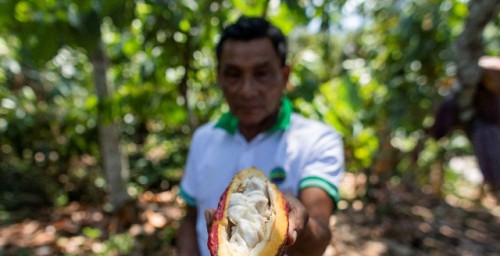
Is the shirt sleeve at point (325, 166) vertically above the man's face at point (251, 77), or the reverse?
the man's face at point (251, 77)

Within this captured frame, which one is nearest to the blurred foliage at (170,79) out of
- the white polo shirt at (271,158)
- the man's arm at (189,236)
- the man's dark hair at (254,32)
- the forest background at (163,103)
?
the forest background at (163,103)

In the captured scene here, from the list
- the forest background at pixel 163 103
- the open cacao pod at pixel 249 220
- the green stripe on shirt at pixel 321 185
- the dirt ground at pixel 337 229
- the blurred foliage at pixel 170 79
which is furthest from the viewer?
the dirt ground at pixel 337 229

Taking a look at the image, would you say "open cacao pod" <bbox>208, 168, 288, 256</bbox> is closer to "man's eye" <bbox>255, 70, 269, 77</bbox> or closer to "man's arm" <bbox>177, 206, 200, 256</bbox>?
"man's eye" <bbox>255, 70, 269, 77</bbox>

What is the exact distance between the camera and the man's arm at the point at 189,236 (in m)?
0.95

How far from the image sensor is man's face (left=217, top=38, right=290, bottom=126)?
0.84 m

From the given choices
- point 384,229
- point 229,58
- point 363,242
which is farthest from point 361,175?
point 229,58

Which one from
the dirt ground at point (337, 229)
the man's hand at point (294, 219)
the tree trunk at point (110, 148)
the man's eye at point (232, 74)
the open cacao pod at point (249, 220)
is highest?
the man's eye at point (232, 74)

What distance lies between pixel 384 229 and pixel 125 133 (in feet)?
5.59

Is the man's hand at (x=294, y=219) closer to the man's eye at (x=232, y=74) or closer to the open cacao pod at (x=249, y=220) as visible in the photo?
the open cacao pod at (x=249, y=220)

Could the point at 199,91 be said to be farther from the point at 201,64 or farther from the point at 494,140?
the point at 494,140

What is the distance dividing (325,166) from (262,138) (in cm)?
16

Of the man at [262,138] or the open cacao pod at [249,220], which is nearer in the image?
the open cacao pod at [249,220]

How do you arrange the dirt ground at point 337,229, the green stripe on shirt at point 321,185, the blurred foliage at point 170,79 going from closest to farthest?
1. the green stripe on shirt at point 321,185
2. the blurred foliage at point 170,79
3. the dirt ground at point 337,229

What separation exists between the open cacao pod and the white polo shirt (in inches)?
9.2
